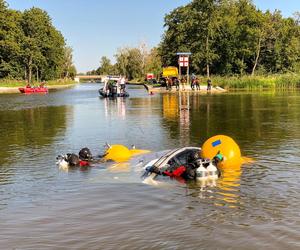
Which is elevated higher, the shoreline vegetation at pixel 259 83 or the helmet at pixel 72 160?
the shoreline vegetation at pixel 259 83

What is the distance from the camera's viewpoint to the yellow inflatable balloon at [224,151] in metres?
13.2

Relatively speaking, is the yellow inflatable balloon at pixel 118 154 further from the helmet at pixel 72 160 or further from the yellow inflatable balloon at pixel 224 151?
the yellow inflatable balloon at pixel 224 151

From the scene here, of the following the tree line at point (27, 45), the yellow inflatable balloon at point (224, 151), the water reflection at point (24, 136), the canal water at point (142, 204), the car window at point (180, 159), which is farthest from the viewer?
the tree line at point (27, 45)

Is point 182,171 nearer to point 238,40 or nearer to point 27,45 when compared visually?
point 238,40

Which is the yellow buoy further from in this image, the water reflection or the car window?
the water reflection

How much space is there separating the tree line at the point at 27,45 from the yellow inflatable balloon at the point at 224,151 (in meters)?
93.6

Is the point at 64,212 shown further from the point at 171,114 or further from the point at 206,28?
the point at 206,28

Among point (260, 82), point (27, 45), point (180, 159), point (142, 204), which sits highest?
point (27, 45)

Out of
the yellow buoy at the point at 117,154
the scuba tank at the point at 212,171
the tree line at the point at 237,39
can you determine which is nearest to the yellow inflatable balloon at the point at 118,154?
the yellow buoy at the point at 117,154

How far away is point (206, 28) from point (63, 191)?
68287mm

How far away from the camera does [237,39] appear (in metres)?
79.2

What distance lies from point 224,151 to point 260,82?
54454mm

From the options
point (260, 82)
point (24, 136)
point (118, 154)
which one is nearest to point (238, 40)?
point (260, 82)

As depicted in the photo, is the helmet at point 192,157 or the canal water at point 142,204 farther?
the helmet at point 192,157
